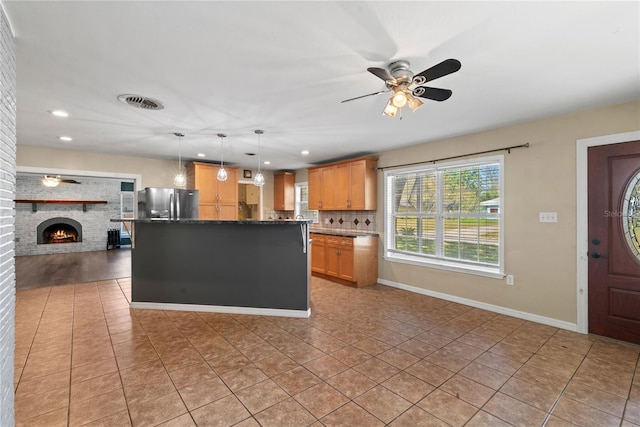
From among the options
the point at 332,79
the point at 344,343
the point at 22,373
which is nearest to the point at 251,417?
the point at 344,343

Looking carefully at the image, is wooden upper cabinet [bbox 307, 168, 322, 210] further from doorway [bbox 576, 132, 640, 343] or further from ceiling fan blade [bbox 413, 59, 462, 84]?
ceiling fan blade [bbox 413, 59, 462, 84]

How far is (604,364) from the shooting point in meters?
2.49

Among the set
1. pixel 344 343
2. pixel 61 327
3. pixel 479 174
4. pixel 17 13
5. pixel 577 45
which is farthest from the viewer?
pixel 479 174

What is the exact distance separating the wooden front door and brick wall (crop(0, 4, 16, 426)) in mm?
4699

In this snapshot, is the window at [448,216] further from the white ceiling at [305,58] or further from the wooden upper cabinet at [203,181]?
the wooden upper cabinet at [203,181]

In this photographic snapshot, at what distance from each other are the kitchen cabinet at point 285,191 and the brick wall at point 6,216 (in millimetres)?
5549

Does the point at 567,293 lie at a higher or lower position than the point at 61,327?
higher

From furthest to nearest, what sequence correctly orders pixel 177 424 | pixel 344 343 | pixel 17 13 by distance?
pixel 344 343
pixel 177 424
pixel 17 13

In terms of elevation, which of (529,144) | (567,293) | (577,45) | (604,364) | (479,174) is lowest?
(604,364)

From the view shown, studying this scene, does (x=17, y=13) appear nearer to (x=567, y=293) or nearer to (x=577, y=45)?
(x=577, y=45)

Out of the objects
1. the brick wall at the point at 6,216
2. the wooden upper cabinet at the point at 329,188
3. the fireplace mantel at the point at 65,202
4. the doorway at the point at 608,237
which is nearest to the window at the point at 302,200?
the wooden upper cabinet at the point at 329,188

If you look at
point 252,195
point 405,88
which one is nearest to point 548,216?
point 405,88

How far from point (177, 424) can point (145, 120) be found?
10.1ft

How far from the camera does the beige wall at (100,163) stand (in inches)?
186
